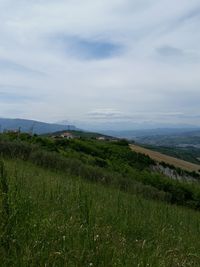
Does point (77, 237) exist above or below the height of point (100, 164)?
above

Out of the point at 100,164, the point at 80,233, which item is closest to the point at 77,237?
the point at 80,233

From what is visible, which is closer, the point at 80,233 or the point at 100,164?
the point at 80,233

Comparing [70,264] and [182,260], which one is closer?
[70,264]

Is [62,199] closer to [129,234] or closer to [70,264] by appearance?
[129,234]

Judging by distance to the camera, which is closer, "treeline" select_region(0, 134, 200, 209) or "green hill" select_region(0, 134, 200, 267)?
"green hill" select_region(0, 134, 200, 267)

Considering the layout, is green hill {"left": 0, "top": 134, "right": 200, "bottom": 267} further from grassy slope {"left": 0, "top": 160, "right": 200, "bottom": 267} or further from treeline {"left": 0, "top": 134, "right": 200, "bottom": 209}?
treeline {"left": 0, "top": 134, "right": 200, "bottom": 209}

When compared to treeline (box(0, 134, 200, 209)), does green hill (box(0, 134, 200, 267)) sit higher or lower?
higher

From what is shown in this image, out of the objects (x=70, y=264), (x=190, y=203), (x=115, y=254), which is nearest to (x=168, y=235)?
(x=115, y=254)

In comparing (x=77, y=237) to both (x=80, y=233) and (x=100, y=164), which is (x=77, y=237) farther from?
(x=100, y=164)

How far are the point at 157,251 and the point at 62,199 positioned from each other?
2.13 m

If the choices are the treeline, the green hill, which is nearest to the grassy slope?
the green hill

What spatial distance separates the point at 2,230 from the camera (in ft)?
13.4

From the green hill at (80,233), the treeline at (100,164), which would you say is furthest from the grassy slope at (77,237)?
the treeline at (100,164)

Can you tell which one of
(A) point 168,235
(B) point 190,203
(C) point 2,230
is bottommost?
(B) point 190,203
